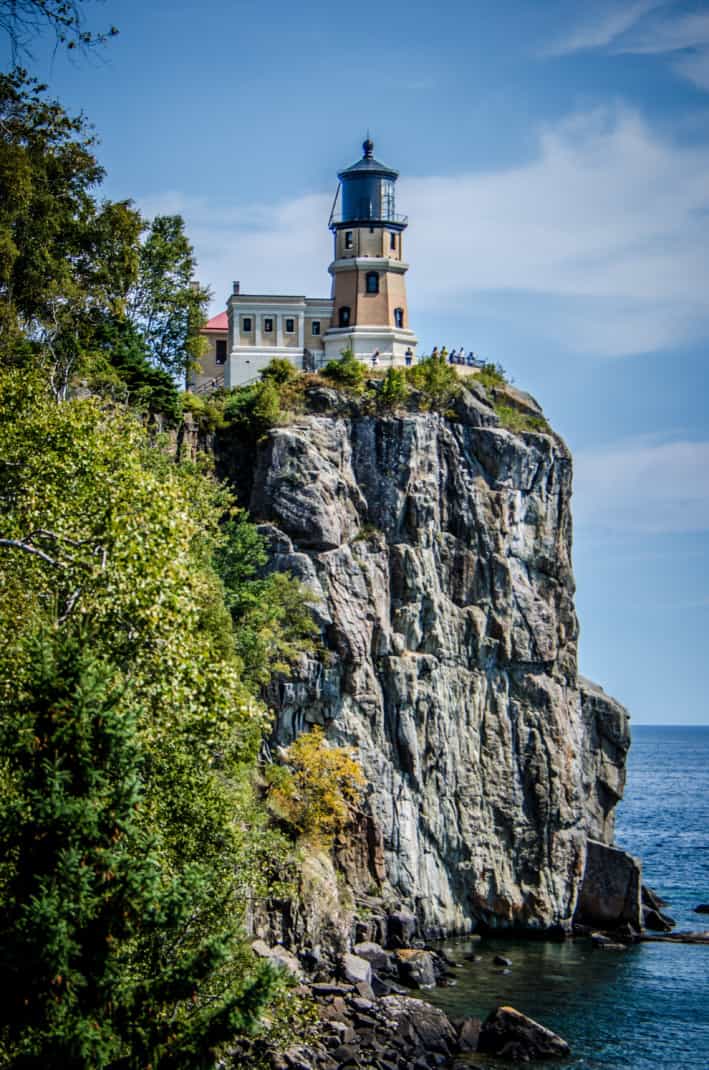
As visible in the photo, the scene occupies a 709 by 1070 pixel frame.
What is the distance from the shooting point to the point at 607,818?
84250 millimetres

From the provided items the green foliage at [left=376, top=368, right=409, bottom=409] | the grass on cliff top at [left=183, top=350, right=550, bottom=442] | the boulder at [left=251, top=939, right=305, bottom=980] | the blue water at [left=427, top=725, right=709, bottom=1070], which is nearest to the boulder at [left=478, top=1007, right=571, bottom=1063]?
the blue water at [left=427, top=725, right=709, bottom=1070]

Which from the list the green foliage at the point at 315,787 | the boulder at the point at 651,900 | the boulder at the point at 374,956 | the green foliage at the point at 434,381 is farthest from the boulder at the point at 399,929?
the green foliage at the point at 434,381

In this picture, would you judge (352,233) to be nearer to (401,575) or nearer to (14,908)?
(401,575)

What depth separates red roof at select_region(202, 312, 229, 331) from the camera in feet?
289

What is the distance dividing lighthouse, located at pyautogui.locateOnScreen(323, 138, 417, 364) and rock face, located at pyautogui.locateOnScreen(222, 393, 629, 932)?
1056cm

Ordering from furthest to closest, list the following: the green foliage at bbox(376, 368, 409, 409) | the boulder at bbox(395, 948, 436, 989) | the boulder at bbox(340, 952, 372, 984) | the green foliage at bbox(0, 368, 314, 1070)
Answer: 1. the green foliage at bbox(376, 368, 409, 409)
2. the boulder at bbox(395, 948, 436, 989)
3. the boulder at bbox(340, 952, 372, 984)
4. the green foliage at bbox(0, 368, 314, 1070)

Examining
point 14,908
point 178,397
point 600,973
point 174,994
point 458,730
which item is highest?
point 178,397

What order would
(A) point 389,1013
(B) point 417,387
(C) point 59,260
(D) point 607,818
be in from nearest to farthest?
(A) point 389,1013, (C) point 59,260, (B) point 417,387, (D) point 607,818

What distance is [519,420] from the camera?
262ft

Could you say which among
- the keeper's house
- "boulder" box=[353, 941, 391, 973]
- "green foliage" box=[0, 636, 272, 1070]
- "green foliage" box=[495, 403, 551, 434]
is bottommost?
"boulder" box=[353, 941, 391, 973]

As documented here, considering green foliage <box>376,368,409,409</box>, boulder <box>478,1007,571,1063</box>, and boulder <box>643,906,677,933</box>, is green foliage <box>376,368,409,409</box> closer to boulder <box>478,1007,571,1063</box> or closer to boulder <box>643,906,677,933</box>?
boulder <box>643,906,677,933</box>

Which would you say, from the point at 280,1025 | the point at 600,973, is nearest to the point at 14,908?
the point at 280,1025

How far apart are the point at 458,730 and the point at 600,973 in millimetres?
15030

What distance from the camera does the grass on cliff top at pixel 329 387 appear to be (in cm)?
7331
